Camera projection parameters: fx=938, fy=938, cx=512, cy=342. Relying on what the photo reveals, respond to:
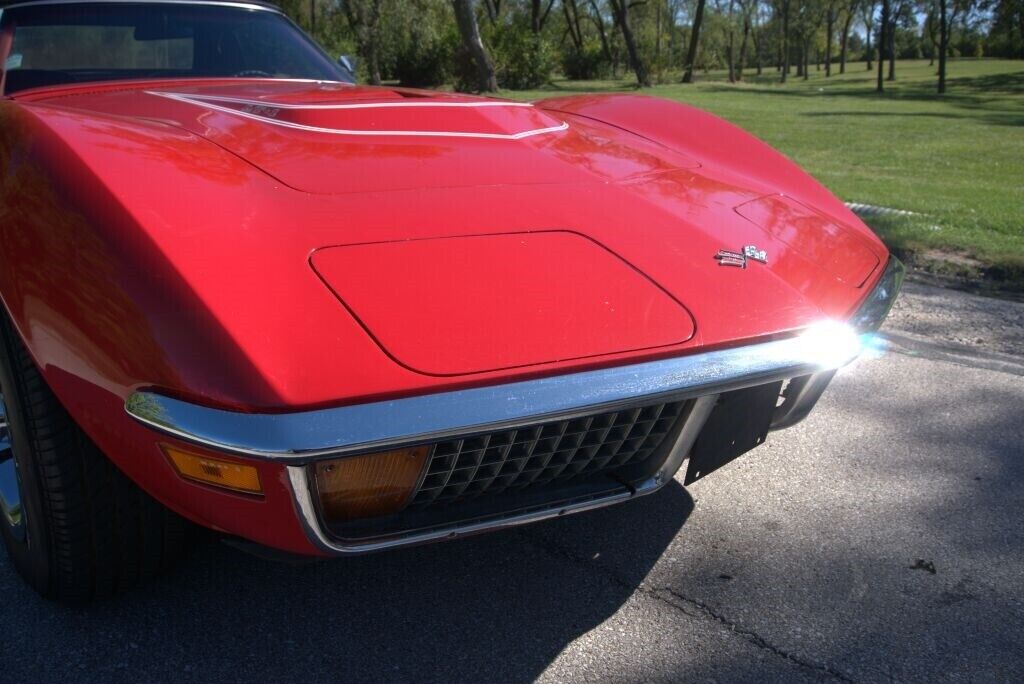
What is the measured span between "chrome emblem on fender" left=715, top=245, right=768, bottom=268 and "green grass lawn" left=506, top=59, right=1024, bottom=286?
10.5 ft

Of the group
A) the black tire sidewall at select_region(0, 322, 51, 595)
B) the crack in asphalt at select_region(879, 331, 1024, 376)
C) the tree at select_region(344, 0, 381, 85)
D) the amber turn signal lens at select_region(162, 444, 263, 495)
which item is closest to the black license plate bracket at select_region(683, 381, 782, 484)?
the amber turn signal lens at select_region(162, 444, 263, 495)

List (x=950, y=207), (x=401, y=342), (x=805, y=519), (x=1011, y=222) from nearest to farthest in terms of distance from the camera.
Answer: (x=401, y=342), (x=805, y=519), (x=1011, y=222), (x=950, y=207)

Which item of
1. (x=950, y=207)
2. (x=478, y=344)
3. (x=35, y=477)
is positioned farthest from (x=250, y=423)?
(x=950, y=207)

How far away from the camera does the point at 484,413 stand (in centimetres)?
144

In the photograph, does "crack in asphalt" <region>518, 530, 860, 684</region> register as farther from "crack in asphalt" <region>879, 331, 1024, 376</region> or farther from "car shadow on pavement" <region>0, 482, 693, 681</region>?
"crack in asphalt" <region>879, 331, 1024, 376</region>

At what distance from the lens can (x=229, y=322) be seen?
1.43 metres

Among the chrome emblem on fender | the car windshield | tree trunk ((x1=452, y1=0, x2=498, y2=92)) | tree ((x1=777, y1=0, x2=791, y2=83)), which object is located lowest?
the chrome emblem on fender

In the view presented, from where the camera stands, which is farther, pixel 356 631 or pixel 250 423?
pixel 356 631

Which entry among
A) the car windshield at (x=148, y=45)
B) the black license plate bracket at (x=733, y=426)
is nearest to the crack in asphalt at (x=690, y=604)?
the black license plate bracket at (x=733, y=426)

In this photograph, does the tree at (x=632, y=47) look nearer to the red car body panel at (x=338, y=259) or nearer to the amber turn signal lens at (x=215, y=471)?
the red car body panel at (x=338, y=259)

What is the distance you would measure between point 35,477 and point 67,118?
734mm

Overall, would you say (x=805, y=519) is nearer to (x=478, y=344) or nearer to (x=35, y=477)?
(x=478, y=344)

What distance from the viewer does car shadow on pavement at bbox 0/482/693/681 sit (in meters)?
1.72

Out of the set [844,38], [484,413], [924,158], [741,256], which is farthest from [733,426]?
[844,38]
